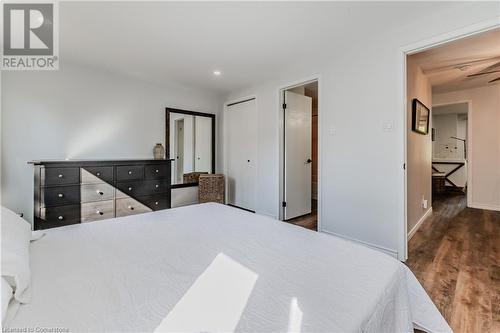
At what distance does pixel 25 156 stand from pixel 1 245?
2666mm

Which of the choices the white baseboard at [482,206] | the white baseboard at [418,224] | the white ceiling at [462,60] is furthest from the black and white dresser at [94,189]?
the white baseboard at [482,206]

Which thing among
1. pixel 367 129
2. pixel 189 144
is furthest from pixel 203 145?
pixel 367 129

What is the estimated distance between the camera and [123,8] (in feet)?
6.37

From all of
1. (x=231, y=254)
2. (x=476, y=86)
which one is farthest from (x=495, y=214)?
(x=231, y=254)

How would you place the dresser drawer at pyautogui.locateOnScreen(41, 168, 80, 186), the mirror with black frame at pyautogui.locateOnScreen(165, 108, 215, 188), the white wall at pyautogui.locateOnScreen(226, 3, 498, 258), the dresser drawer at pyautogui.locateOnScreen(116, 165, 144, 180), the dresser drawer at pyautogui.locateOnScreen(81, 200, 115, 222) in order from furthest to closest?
the mirror with black frame at pyautogui.locateOnScreen(165, 108, 215, 188), the dresser drawer at pyautogui.locateOnScreen(116, 165, 144, 180), the dresser drawer at pyautogui.locateOnScreen(81, 200, 115, 222), the dresser drawer at pyautogui.locateOnScreen(41, 168, 80, 186), the white wall at pyautogui.locateOnScreen(226, 3, 498, 258)

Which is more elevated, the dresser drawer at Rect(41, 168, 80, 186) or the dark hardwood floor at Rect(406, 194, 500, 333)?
the dresser drawer at Rect(41, 168, 80, 186)

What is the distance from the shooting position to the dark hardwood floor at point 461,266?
1.53 metres

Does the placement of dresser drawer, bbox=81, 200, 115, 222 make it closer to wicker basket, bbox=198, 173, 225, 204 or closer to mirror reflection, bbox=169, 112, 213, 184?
mirror reflection, bbox=169, 112, 213, 184

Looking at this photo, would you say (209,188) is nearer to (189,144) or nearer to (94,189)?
(189,144)

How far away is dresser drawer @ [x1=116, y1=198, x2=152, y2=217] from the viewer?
9.59 ft

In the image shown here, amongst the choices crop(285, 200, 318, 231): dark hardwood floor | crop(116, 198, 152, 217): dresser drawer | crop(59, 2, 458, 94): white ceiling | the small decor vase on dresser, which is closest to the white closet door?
crop(285, 200, 318, 231): dark hardwood floor

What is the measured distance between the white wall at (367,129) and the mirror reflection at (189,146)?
204cm

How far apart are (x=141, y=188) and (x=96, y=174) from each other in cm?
55

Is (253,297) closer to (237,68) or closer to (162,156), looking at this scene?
(237,68)
